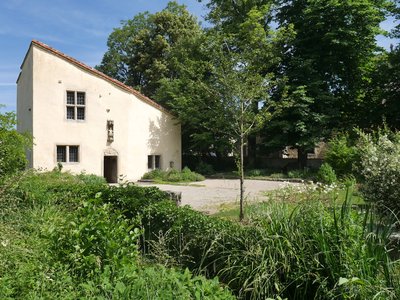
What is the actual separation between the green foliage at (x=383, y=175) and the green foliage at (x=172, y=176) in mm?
16818

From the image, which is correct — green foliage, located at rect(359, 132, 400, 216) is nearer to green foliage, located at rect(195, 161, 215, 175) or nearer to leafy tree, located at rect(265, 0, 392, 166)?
leafy tree, located at rect(265, 0, 392, 166)

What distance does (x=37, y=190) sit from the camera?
8.05 meters

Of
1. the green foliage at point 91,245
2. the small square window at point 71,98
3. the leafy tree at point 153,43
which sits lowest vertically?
the green foliage at point 91,245

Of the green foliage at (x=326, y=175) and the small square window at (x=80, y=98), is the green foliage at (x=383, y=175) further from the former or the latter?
the small square window at (x=80, y=98)

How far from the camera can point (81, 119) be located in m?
23.0

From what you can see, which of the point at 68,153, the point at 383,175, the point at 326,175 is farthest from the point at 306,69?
the point at 383,175

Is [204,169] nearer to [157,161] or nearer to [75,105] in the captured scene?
[157,161]

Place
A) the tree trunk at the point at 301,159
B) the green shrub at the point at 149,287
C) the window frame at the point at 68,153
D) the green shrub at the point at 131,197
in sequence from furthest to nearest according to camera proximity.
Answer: the tree trunk at the point at 301,159, the window frame at the point at 68,153, the green shrub at the point at 131,197, the green shrub at the point at 149,287

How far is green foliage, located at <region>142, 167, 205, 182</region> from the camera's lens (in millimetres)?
23922

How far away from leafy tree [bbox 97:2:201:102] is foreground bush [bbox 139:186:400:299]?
2870 centimetres

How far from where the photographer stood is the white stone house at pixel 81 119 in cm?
2153

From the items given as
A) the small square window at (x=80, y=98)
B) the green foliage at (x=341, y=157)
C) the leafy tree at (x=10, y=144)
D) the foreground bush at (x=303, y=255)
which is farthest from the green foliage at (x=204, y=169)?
the foreground bush at (x=303, y=255)

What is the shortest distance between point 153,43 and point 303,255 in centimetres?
3249

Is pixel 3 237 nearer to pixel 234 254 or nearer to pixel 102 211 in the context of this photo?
pixel 102 211
